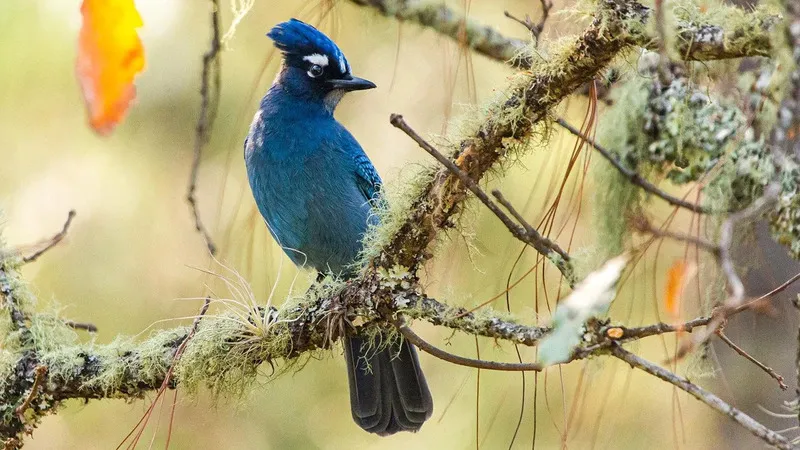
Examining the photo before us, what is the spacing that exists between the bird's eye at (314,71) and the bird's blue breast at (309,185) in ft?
0.65

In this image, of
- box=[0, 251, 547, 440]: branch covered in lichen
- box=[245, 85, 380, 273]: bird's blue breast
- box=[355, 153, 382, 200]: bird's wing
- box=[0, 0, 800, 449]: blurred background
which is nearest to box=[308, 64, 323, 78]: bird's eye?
box=[245, 85, 380, 273]: bird's blue breast

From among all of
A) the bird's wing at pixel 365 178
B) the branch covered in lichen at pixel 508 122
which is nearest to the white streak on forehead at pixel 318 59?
the bird's wing at pixel 365 178

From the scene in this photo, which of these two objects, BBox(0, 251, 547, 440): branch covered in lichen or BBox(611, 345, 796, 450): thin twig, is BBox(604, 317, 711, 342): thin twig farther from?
BBox(0, 251, 547, 440): branch covered in lichen

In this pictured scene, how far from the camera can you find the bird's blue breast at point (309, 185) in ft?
13.8

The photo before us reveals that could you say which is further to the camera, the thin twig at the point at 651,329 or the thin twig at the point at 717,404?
the thin twig at the point at 651,329

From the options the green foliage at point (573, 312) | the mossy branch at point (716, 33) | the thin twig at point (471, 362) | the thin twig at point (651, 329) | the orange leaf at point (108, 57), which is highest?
the mossy branch at point (716, 33)

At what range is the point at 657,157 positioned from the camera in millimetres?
2789

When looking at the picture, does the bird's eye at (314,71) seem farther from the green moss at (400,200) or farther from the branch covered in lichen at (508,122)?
the branch covered in lichen at (508,122)

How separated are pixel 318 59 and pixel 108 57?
1.81 metres

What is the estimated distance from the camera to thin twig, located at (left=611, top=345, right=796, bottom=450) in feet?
5.87

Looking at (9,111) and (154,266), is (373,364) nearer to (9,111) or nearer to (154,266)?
(154,266)

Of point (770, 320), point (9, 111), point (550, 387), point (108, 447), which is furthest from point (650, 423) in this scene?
point (9, 111)

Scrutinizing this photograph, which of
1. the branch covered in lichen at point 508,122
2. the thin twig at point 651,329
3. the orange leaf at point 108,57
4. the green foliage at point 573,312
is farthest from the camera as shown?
the orange leaf at point 108,57

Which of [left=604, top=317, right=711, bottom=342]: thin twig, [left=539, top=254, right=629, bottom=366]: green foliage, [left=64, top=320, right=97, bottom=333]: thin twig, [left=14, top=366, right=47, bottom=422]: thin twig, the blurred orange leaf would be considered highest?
the blurred orange leaf
